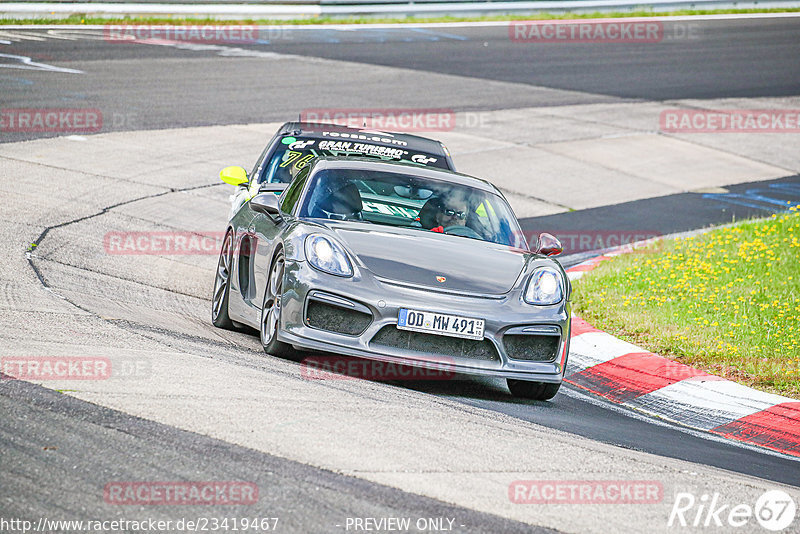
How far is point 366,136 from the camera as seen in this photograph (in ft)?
32.6

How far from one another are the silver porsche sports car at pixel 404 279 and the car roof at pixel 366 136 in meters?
1.82

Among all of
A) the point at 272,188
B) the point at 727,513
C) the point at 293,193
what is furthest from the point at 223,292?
the point at 727,513

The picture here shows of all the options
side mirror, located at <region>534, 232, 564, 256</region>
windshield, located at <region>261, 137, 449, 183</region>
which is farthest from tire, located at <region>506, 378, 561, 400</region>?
windshield, located at <region>261, 137, 449, 183</region>

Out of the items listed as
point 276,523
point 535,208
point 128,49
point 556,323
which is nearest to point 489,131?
point 535,208

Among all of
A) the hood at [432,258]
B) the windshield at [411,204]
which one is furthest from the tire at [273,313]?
the windshield at [411,204]

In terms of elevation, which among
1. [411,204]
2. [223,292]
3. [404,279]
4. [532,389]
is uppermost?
[411,204]

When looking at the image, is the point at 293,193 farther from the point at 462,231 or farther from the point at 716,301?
the point at 716,301

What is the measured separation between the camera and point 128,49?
22.4 meters

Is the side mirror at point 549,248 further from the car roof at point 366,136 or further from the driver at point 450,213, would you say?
the car roof at point 366,136

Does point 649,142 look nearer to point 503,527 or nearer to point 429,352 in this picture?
point 429,352

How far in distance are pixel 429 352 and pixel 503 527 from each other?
2385mm

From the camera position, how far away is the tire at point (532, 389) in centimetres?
705

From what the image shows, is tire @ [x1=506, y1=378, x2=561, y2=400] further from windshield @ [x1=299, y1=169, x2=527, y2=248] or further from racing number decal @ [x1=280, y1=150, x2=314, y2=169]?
racing number decal @ [x1=280, y1=150, x2=314, y2=169]

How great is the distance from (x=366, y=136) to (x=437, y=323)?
147 inches
